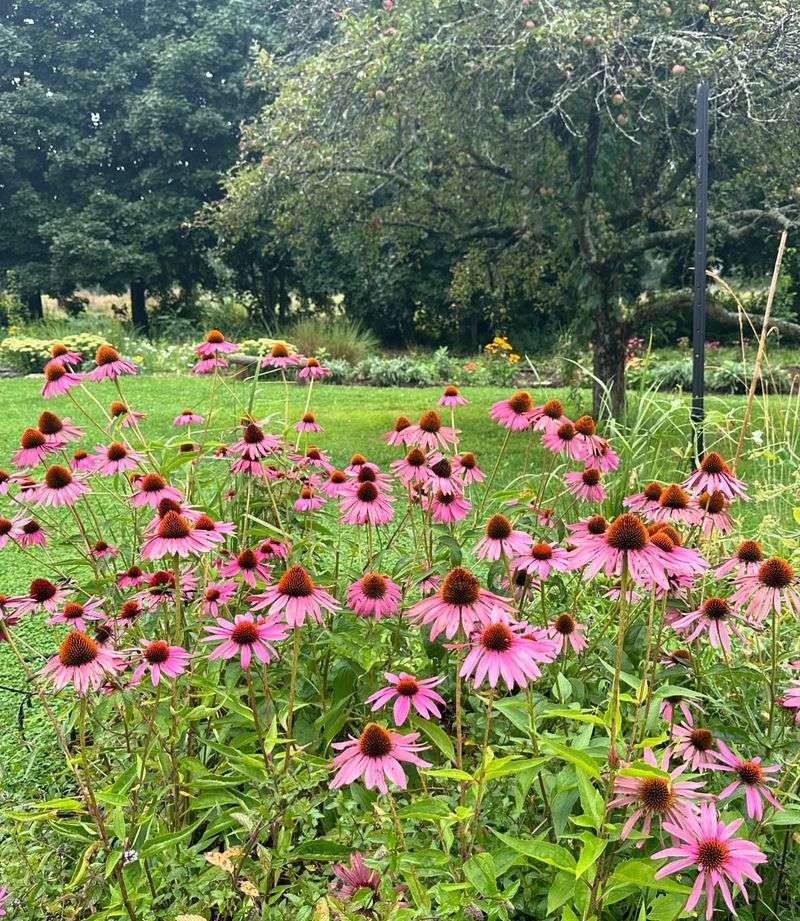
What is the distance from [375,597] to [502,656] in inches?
17.0

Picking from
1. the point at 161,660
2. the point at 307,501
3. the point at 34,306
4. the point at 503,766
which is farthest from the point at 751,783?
→ the point at 34,306

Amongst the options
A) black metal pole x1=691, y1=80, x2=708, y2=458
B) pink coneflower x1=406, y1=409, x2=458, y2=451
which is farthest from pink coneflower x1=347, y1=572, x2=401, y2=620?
black metal pole x1=691, y1=80, x2=708, y2=458

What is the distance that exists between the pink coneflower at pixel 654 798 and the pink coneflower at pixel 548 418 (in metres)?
0.76

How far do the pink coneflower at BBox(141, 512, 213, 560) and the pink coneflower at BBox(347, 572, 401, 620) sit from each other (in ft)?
0.90

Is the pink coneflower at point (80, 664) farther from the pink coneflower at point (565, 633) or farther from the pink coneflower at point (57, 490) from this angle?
the pink coneflower at point (565, 633)

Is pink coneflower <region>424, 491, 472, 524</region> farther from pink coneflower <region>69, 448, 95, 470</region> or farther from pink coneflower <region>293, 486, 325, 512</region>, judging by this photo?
pink coneflower <region>69, 448, 95, 470</region>

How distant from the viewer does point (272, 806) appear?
1172 mm

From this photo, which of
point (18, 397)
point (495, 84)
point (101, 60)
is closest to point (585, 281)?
point (495, 84)

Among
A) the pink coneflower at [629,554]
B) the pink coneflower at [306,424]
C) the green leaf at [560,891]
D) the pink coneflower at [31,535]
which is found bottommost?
the green leaf at [560,891]

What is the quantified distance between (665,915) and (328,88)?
16.9ft

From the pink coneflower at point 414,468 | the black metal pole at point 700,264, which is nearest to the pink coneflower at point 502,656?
the pink coneflower at point 414,468

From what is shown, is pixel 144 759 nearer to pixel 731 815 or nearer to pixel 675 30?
pixel 731 815

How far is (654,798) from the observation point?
0.90 meters

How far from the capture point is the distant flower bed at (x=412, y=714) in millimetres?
935
